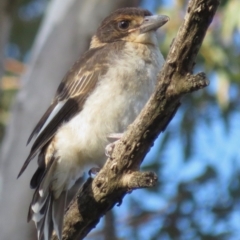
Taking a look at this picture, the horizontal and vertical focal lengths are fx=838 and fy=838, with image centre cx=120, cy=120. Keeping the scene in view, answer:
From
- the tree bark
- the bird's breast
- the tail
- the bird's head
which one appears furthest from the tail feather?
the tree bark

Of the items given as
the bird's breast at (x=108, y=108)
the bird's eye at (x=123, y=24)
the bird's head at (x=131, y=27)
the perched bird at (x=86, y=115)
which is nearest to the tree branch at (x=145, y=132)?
the perched bird at (x=86, y=115)

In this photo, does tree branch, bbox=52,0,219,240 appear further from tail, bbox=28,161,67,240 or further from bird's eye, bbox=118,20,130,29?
bird's eye, bbox=118,20,130,29

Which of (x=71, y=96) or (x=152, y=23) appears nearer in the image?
(x=71, y=96)

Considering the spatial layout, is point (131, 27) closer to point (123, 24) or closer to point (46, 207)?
point (123, 24)

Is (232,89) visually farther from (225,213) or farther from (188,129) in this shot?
(225,213)

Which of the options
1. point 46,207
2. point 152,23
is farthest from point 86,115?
point 152,23

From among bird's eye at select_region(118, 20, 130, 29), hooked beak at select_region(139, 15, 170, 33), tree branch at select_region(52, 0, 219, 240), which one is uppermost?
bird's eye at select_region(118, 20, 130, 29)

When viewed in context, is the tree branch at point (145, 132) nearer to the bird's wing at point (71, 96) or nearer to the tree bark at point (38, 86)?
the bird's wing at point (71, 96)

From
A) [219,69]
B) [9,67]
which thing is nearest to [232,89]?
[219,69]
